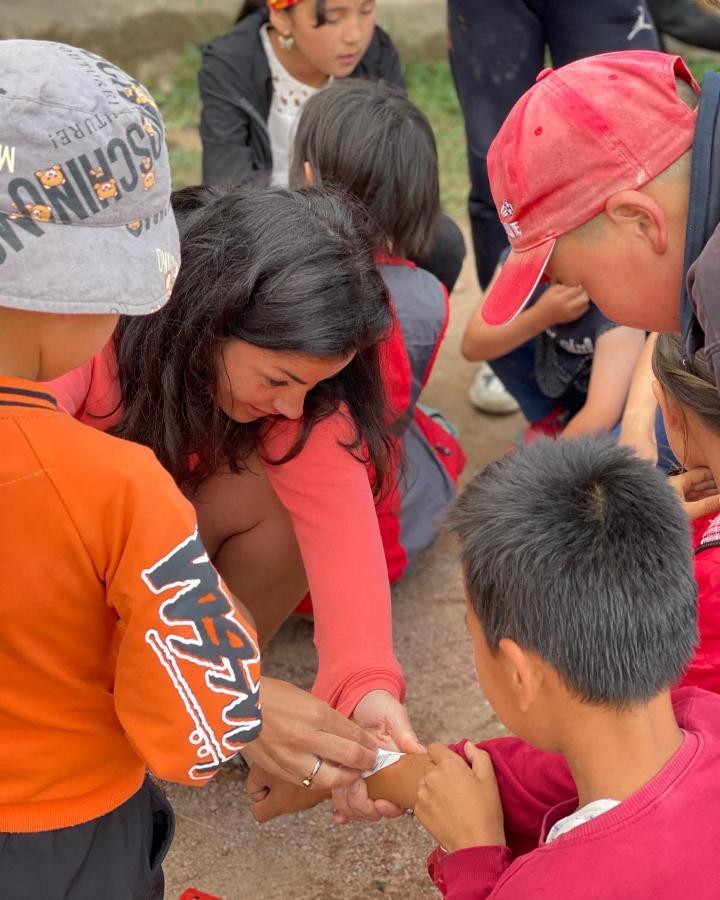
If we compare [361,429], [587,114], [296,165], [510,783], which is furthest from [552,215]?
[296,165]

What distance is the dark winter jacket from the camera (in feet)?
11.3

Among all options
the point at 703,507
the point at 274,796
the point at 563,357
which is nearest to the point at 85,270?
the point at 274,796

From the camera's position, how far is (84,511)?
125 centimetres

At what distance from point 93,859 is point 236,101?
8.14 ft

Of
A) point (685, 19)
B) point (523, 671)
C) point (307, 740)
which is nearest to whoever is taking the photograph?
point (523, 671)

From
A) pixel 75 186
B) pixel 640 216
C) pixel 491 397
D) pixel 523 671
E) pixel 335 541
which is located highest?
pixel 75 186

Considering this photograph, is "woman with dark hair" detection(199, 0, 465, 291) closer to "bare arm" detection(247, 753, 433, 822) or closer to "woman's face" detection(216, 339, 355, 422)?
"woman's face" detection(216, 339, 355, 422)

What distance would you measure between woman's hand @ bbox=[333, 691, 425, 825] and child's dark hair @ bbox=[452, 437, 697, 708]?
1.76ft

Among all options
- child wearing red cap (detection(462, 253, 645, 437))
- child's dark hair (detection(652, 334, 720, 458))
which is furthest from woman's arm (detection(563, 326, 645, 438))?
child's dark hair (detection(652, 334, 720, 458))

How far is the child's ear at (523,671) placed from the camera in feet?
4.66

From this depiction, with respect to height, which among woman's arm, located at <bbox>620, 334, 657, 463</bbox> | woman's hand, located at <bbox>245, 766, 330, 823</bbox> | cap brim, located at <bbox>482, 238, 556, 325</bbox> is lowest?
woman's hand, located at <bbox>245, 766, 330, 823</bbox>

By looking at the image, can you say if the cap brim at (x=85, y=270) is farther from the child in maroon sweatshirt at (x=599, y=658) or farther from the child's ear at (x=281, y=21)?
the child's ear at (x=281, y=21)

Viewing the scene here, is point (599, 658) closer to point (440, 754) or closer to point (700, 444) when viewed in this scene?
point (440, 754)

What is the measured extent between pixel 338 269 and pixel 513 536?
606 millimetres
